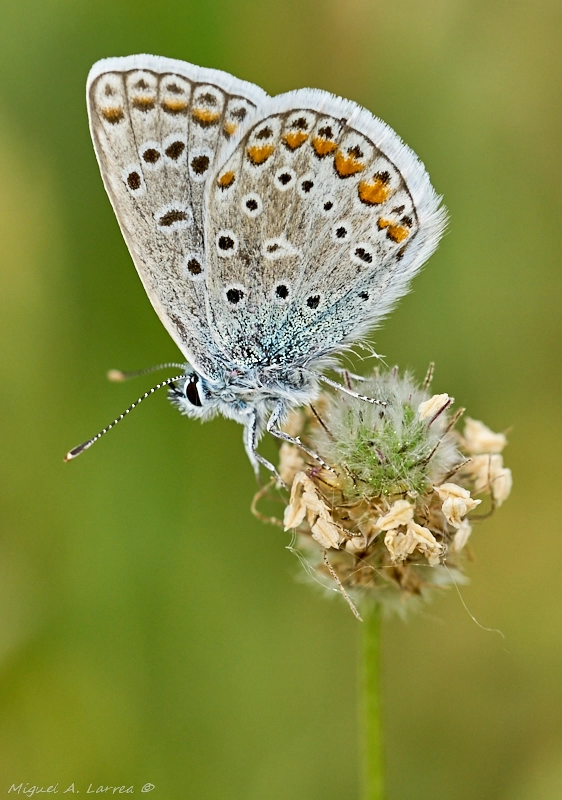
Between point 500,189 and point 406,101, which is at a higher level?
point 406,101

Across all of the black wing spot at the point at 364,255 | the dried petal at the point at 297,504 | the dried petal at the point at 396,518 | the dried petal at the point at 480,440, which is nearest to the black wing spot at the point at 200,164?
the black wing spot at the point at 364,255

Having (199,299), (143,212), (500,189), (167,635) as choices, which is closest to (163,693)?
(167,635)

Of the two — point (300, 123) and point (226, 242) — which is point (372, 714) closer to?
point (226, 242)

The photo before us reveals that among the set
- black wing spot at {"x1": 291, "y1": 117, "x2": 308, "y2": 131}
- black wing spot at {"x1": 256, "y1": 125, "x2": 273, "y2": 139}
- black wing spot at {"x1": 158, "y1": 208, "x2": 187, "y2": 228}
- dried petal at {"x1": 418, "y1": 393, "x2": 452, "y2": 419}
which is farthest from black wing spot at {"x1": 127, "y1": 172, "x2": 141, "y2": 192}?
dried petal at {"x1": 418, "y1": 393, "x2": 452, "y2": 419}

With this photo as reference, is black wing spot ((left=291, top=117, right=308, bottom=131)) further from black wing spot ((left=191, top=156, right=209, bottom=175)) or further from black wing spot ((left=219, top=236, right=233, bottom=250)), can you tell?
black wing spot ((left=219, top=236, right=233, bottom=250))

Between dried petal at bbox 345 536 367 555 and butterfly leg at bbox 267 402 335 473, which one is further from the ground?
butterfly leg at bbox 267 402 335 473

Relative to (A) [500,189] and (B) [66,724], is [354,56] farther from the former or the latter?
(B) [66,724]

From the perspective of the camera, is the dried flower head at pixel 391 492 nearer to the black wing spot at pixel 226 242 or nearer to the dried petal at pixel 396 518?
the dried petal at pixel 396 518
